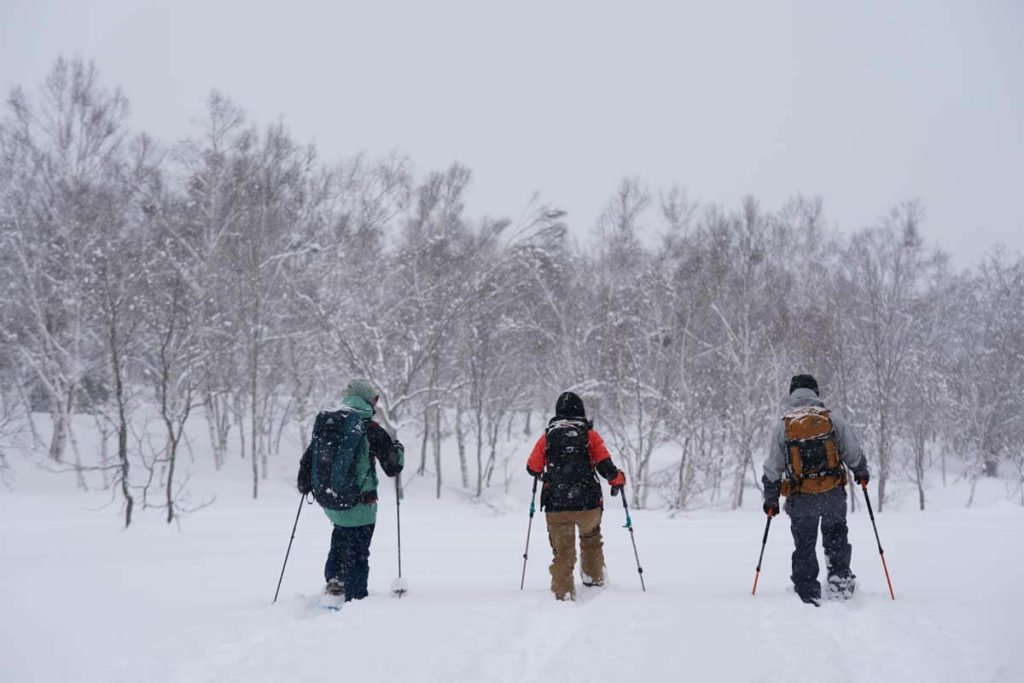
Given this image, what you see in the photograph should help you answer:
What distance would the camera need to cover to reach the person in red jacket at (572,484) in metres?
5.69

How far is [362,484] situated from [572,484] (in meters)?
1.79

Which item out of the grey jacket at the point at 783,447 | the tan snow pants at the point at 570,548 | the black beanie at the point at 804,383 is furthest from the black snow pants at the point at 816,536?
the tan snow pants at the point at 570,548

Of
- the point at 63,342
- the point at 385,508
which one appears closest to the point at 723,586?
the point at 385,508

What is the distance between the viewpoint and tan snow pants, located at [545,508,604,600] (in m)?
5.54

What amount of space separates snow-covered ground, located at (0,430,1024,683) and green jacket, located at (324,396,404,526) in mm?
669

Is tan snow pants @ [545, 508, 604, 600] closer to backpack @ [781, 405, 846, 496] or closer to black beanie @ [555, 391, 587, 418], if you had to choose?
black beanie @ [555, 391, 587, 418]

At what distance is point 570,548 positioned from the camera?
18.5ft

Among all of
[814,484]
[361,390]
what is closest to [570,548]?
[814,484]

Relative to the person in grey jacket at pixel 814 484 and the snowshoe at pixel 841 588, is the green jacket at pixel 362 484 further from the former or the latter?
the snowshoe at pixel 841 588

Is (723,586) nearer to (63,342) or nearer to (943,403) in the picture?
(63,342)

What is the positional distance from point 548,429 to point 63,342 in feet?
Answer: 73.8

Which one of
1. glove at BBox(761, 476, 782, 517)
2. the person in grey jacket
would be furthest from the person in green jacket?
the person in grey jacket

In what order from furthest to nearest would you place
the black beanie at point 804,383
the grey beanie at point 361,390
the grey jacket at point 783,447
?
the black beanie at point 804,383 < the grey beanie at point 361,390 < the grey jacket at point 783,447

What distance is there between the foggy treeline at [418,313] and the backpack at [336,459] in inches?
562
